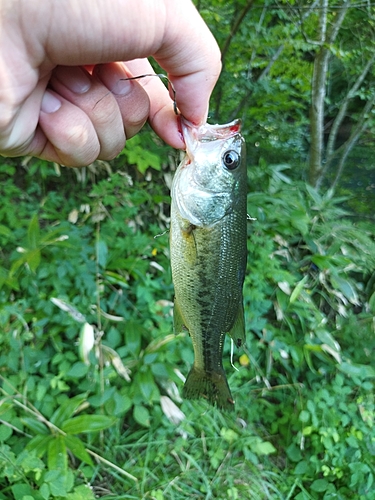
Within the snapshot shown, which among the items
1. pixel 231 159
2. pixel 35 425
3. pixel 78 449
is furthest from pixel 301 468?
pixel 231 159

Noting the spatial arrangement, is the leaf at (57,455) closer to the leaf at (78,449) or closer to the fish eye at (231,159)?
the leaf at (78,449)

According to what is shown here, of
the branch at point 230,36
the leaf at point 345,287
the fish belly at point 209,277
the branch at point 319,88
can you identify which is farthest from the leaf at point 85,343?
the branch at point 319,88

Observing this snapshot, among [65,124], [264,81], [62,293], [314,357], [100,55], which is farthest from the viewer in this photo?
[264,81]

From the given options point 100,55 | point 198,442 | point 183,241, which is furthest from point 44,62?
point 198,442

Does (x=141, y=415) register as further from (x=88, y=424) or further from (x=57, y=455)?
(x=57, y=455)

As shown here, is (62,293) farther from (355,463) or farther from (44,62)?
(355,463)

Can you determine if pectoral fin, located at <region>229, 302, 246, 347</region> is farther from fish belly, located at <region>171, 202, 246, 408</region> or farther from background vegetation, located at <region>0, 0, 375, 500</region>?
background vegetation, located at <region>0, 0, 375, 500</region>
